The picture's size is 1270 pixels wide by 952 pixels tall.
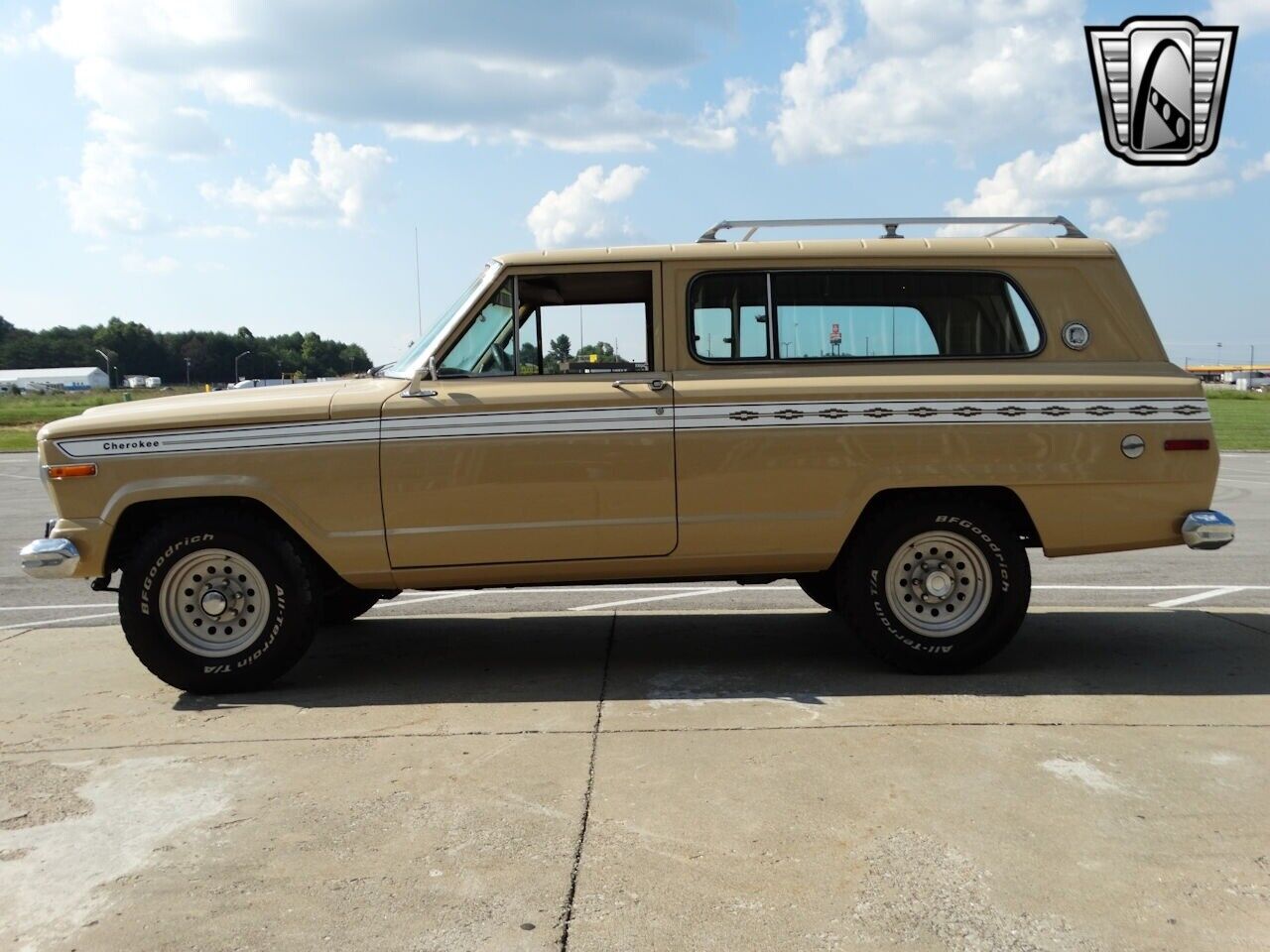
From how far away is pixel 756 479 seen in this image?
17.9ft

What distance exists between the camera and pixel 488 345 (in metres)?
5.59

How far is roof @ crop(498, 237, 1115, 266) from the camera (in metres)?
Answer: 5.65

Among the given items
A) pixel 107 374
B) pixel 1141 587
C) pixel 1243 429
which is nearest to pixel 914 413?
pixel 1141 587

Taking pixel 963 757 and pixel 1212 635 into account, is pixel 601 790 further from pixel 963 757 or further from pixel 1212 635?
pixel 1212 635

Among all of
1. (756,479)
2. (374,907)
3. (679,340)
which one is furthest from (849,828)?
(679,340)

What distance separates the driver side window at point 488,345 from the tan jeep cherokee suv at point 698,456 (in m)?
0.01

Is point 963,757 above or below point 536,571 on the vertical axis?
below

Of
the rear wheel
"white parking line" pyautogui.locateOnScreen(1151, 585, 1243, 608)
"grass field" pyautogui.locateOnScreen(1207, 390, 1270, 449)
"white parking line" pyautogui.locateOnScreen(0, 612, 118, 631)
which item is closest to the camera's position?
the rear wheel

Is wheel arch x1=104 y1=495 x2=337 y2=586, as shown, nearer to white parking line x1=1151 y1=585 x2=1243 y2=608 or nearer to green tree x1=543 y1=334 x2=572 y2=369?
green tree x1=543 y1=334 x2=572 y2=369

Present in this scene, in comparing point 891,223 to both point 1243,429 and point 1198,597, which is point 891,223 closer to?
point 1198,597

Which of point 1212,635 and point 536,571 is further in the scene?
point 1212,635

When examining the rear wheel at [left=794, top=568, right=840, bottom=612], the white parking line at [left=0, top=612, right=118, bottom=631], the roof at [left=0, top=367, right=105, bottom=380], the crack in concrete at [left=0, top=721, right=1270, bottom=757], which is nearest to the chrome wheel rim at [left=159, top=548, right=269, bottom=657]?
the crack in concrete at [left=0, top=721, right=1270, bottom=757]

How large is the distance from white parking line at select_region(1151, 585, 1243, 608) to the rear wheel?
2.33 m

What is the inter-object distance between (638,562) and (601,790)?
169 cm
